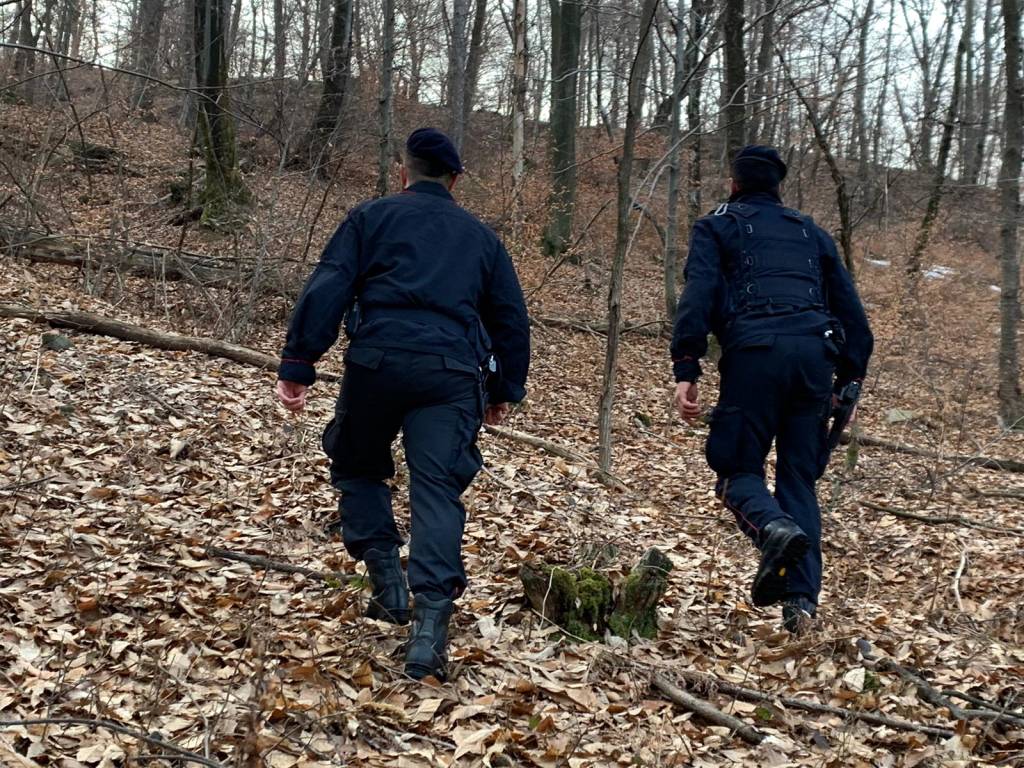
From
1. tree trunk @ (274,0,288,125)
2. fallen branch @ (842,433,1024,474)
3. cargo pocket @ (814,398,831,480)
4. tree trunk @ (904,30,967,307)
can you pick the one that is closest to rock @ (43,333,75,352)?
tree trunk @ (274,0,288,125)

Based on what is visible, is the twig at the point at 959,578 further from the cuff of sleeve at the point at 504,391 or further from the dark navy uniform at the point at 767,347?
the cuff of sleeve at the point at 504,391

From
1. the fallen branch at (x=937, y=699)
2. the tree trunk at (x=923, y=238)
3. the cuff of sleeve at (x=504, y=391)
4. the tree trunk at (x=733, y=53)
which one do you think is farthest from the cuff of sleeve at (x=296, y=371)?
the tree trunk at (x=923, y=238)

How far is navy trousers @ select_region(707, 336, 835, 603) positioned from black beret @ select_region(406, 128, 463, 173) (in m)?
1.58

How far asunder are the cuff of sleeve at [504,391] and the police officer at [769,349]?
2.92 feet

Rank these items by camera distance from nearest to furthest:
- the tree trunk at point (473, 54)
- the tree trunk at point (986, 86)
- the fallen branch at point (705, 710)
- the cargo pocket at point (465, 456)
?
1. the fallen branch at point (705, 710)
2. the cargo pocket at point (465, 456)
3. the tree trunk at point (473, 54)
4. the tree trunk at point (986, 86)

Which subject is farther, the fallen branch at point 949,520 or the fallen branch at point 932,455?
the fallen branch at point 932,455

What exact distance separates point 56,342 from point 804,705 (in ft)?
19.9

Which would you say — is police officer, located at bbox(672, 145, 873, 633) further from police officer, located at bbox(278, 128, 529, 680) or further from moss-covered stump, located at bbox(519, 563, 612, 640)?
police officer, located at bbox(278, 128, 529, 680)

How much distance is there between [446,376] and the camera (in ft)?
11.7

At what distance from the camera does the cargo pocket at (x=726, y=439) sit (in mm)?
4289

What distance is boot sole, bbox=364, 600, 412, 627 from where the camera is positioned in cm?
384

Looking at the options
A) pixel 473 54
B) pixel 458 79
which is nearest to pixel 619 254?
pixel 458 79

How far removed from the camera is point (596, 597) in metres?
4.04

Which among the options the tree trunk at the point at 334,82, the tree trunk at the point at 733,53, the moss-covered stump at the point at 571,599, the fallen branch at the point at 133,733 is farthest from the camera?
the tree trunk at the point at 334,82
